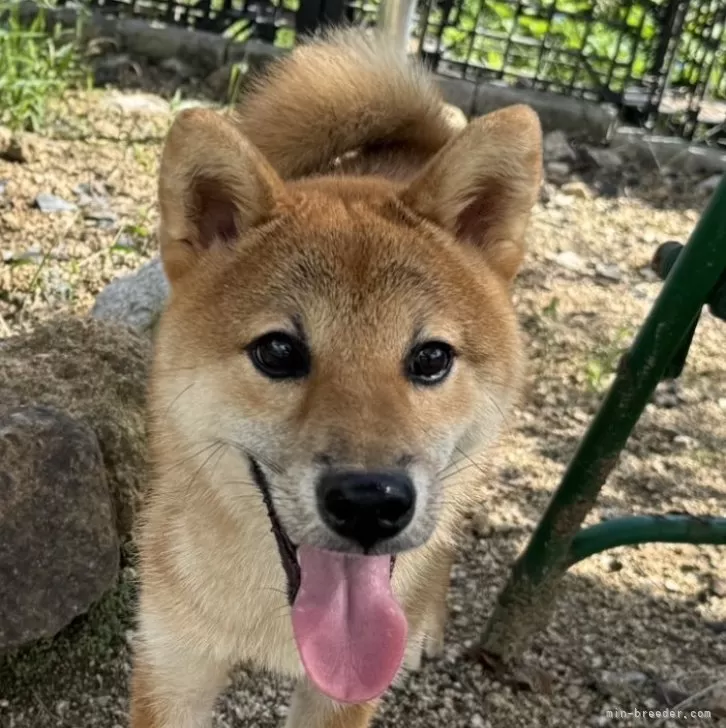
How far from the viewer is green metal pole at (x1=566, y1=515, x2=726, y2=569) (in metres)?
2.38

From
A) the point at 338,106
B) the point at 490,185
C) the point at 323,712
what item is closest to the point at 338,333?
the point at 490,185

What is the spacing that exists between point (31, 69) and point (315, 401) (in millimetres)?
3641

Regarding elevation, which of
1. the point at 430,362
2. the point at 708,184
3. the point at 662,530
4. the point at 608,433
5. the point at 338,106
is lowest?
the point at 708,184

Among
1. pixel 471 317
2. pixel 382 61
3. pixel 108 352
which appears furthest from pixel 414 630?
pixel 382 61

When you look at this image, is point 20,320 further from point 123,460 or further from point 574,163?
point 574,163

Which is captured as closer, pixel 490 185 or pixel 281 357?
pixel 281 357

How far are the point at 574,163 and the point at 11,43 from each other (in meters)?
2.92

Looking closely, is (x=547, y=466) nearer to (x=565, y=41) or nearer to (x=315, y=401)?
(x=315, y=401)

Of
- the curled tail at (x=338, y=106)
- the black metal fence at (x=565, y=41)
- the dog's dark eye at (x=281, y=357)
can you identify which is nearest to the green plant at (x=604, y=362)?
the curled tail at (x=338, y=106)

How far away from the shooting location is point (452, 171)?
2014mm

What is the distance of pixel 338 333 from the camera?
71.7 inches

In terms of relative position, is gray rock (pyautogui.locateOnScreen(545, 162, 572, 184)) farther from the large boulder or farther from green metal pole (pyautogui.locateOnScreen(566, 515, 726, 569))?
green metal pole (pyautogui.locateOnScreen(566, 515, 726, 569))

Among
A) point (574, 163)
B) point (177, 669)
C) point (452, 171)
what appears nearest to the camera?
point (452, 171)

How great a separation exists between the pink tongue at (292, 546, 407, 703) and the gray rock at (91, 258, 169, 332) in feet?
5.61
